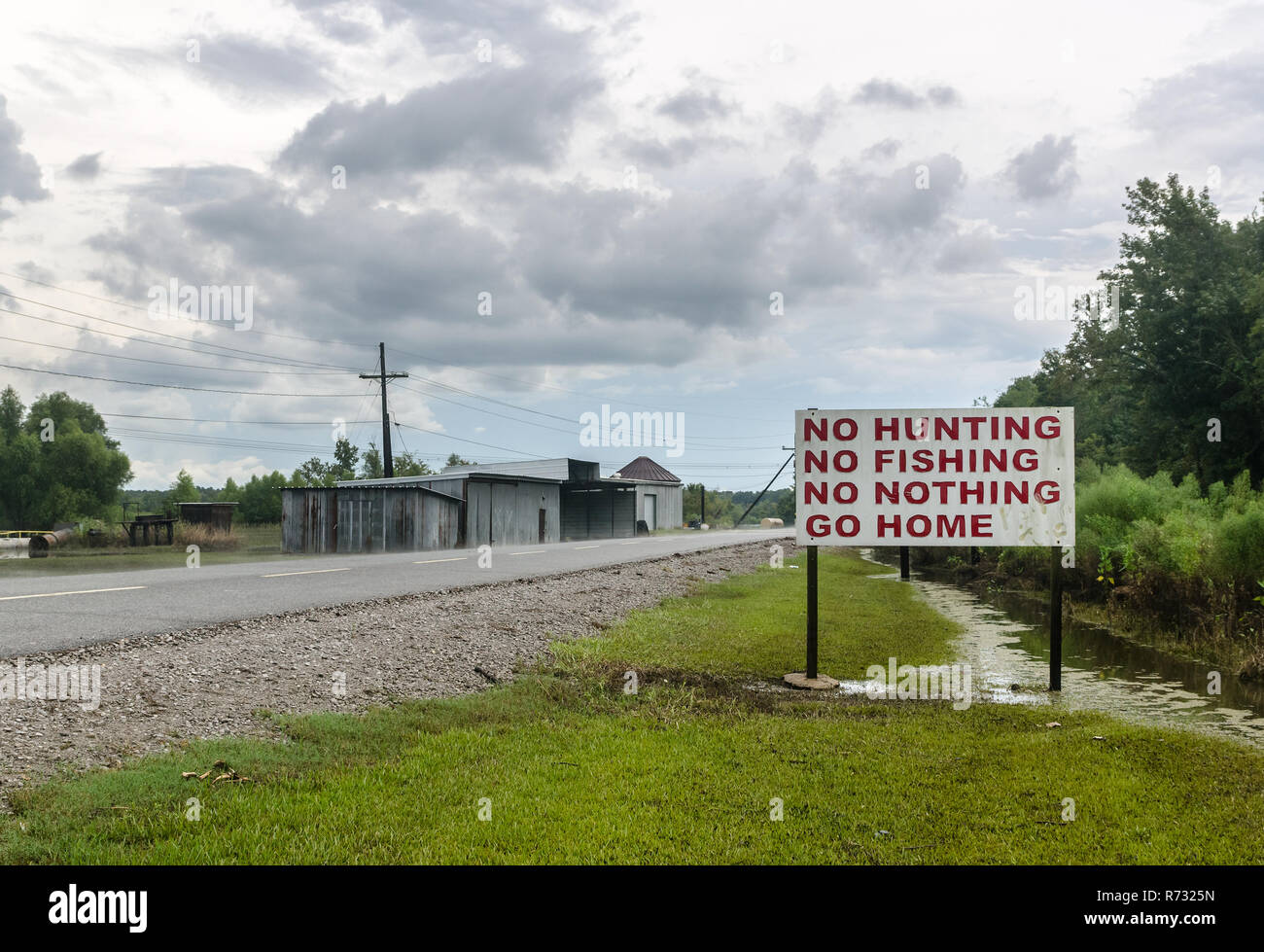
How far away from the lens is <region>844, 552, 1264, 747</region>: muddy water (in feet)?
31.7

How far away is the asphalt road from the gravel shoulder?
779 millimetres

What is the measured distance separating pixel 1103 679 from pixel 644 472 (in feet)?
275

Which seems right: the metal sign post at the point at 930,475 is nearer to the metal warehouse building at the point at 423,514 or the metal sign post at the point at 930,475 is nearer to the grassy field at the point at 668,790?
the grassy field at the point at 668,790

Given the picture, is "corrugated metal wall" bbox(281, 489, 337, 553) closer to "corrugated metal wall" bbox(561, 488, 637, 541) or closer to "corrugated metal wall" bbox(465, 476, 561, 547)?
"corrugated metal wall" bbox(465, 476, 561, 547)

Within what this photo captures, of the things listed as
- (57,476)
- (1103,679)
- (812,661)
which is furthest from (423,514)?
(57,476)

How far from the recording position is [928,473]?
1085 centimetres

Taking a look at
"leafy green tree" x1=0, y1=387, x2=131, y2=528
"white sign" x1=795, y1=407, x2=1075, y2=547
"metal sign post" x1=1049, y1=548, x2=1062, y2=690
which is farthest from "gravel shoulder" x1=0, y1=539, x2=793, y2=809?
"leafy green tree" x1=0, y1=387, x2=131, y2=528

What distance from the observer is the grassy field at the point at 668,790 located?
499cm

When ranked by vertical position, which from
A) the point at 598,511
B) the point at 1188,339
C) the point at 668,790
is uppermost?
the point at 1188,339

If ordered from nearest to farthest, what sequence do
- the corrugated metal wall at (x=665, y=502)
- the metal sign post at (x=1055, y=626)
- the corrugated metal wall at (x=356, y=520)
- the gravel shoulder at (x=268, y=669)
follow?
1. the gravel shoulder at (x=268, y=669)
2. the metal sign post at (x=1055, y=626)
3. the corrugated metal wall at (x=356, y=520)
4. the corrugated metal wall at (x=665, y=502)

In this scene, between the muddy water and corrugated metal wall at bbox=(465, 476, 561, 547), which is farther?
corrugated metal wall at bbox=(465, 476, 561, 547)

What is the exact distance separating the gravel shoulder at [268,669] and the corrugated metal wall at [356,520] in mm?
23517

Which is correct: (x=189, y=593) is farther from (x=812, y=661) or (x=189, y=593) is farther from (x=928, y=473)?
(x=928, y=473)

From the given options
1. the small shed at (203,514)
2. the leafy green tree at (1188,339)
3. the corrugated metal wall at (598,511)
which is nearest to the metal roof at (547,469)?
the corrugated metal wall at (598,511)
